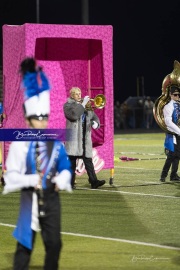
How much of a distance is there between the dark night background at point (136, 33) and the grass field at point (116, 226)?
173 ft

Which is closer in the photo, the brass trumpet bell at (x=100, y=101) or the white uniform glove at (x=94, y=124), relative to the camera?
the white uniform glove at (x=94, y=124)

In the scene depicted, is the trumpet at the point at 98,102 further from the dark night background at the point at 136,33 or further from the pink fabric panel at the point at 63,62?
the dark night background at the point at 136,33

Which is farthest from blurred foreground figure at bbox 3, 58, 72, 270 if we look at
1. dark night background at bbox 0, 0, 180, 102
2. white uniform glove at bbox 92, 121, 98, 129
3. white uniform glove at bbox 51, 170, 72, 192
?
dark night background at bbox 0, 0, 180, 102

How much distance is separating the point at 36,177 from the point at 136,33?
217 ft

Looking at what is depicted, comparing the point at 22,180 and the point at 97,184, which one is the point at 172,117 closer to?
the point at 97,184

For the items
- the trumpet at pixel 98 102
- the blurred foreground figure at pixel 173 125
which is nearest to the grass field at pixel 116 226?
the blurred foreground figure at pixel 173 125

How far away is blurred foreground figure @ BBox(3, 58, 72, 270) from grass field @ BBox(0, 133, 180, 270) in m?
1.91

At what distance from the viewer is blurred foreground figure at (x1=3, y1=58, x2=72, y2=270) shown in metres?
7.37

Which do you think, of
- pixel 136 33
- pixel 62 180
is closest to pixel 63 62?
pixel 62 180

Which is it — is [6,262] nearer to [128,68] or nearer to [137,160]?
[137,160]

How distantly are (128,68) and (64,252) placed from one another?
62.4m

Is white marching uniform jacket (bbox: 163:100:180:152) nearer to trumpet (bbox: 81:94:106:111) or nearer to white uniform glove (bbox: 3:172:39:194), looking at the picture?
trumpet (bbox: 81:94:106:111)

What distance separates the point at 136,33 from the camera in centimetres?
7269

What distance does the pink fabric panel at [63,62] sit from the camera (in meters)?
16.9
